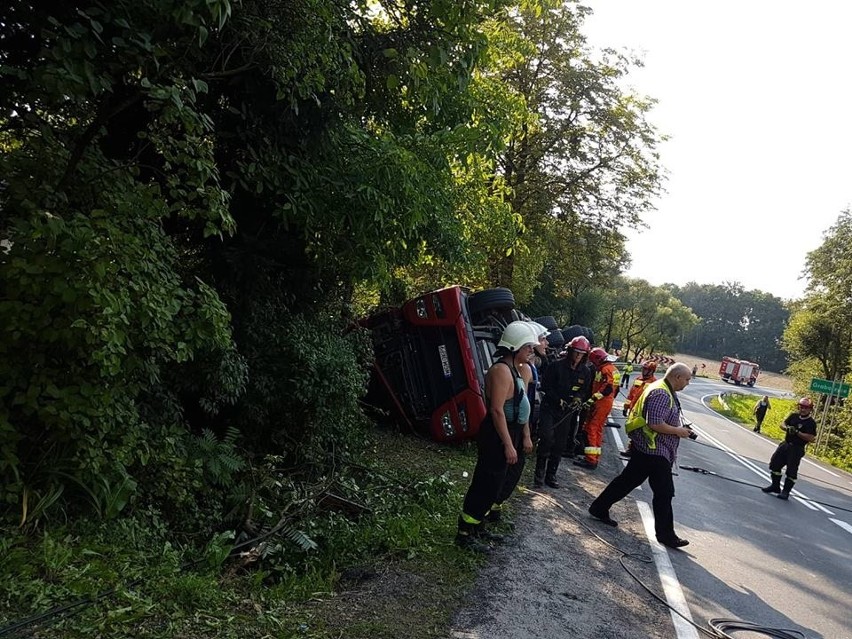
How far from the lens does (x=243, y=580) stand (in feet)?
14.9

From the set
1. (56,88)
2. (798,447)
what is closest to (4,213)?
(56,88)

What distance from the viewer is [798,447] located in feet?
38.0

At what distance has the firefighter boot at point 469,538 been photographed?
562 centimetres

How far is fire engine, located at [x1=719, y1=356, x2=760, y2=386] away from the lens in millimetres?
84500

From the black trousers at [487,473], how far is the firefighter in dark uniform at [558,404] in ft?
10.4

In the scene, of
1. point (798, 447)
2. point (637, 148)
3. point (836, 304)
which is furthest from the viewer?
point (836, 304)

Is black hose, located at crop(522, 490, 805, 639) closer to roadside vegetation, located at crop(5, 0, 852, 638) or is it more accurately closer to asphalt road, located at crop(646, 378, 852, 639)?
asphalt road, located at crop(646, 378, 852, 639)

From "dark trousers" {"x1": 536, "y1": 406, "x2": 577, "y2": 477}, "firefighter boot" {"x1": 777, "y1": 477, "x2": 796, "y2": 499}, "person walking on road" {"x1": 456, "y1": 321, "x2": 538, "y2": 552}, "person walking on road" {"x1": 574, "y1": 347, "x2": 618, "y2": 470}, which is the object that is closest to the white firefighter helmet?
"person walking on road" {"x1": 456, "y1": 321, "x2": 538, "y2": 552}

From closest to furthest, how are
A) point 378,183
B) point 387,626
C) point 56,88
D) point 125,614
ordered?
point 125,614
point 56,88
point 387,626
point 378,183

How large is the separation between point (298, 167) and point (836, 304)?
33476mm

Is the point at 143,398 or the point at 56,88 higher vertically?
the point at 56,88

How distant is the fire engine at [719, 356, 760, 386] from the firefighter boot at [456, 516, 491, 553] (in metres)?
88.7

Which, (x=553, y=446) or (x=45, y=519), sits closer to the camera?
(x=45, y=519)

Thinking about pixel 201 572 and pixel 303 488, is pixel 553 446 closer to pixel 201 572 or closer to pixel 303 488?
pixel 303 488
